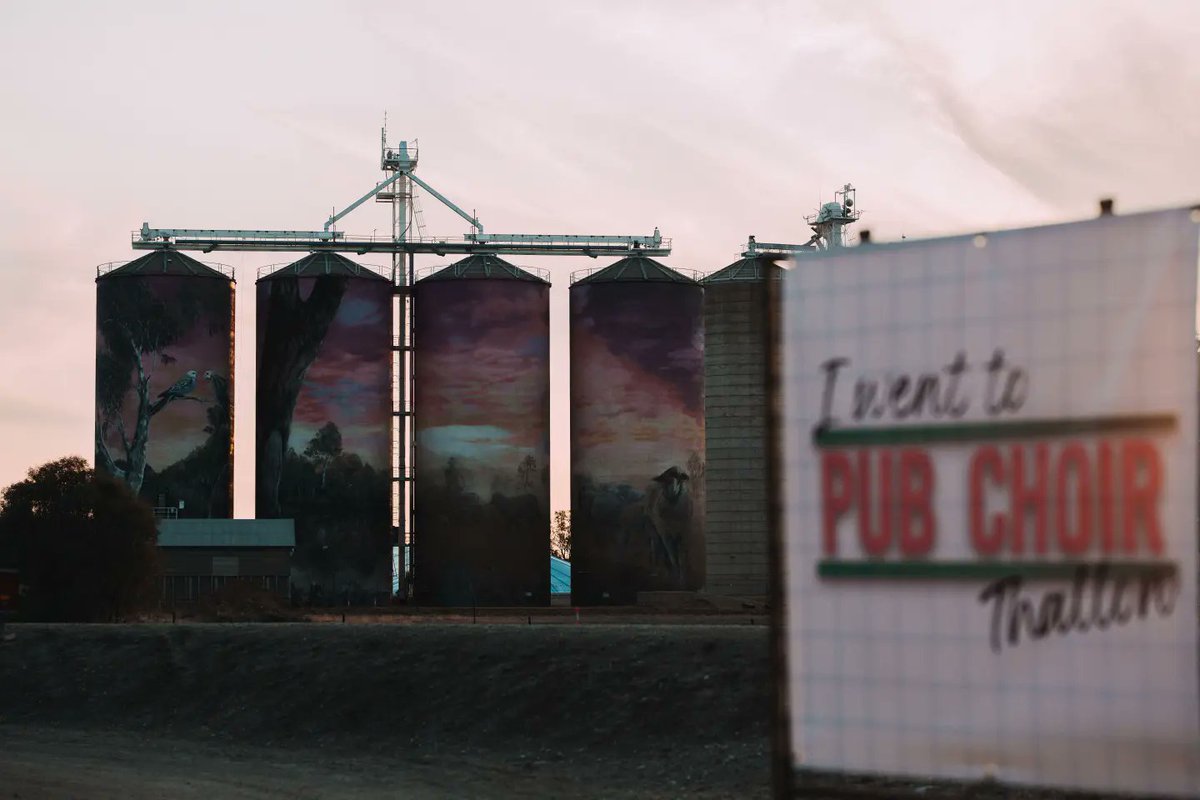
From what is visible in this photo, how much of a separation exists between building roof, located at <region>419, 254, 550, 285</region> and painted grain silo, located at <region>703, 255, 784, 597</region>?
33.1 ft

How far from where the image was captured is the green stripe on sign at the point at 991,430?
28.6ft

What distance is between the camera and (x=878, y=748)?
31.2ft

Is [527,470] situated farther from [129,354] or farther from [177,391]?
[129,354]

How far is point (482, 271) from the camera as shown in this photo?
77.7 metres

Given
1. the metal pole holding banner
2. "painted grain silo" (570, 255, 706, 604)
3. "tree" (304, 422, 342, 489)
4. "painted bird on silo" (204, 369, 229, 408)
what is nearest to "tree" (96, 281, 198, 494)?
"painted bird on silo" (204, 369, 229, 408)

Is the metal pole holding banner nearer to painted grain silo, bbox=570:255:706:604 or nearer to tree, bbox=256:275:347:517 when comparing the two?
painted grain silo, bbox=570:255:706:604

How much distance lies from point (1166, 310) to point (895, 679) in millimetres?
2575

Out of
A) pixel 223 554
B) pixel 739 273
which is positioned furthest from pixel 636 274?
pixel 223 554

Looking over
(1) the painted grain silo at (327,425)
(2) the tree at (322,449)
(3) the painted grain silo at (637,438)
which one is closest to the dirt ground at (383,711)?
(1) the painted grain silo at (327,425)

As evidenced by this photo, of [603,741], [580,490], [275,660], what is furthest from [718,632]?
[580,490]

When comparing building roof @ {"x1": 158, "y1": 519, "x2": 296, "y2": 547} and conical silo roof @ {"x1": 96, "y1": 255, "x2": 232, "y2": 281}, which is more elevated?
conical silo roof @ {"x1": 96, "y1": 255, "x2": 232, "y2": 281}

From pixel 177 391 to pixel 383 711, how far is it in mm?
41300

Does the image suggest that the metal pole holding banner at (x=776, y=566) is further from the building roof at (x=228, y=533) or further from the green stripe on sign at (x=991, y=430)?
the building roof at (x=228, y=533)

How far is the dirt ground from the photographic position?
2886 cm
